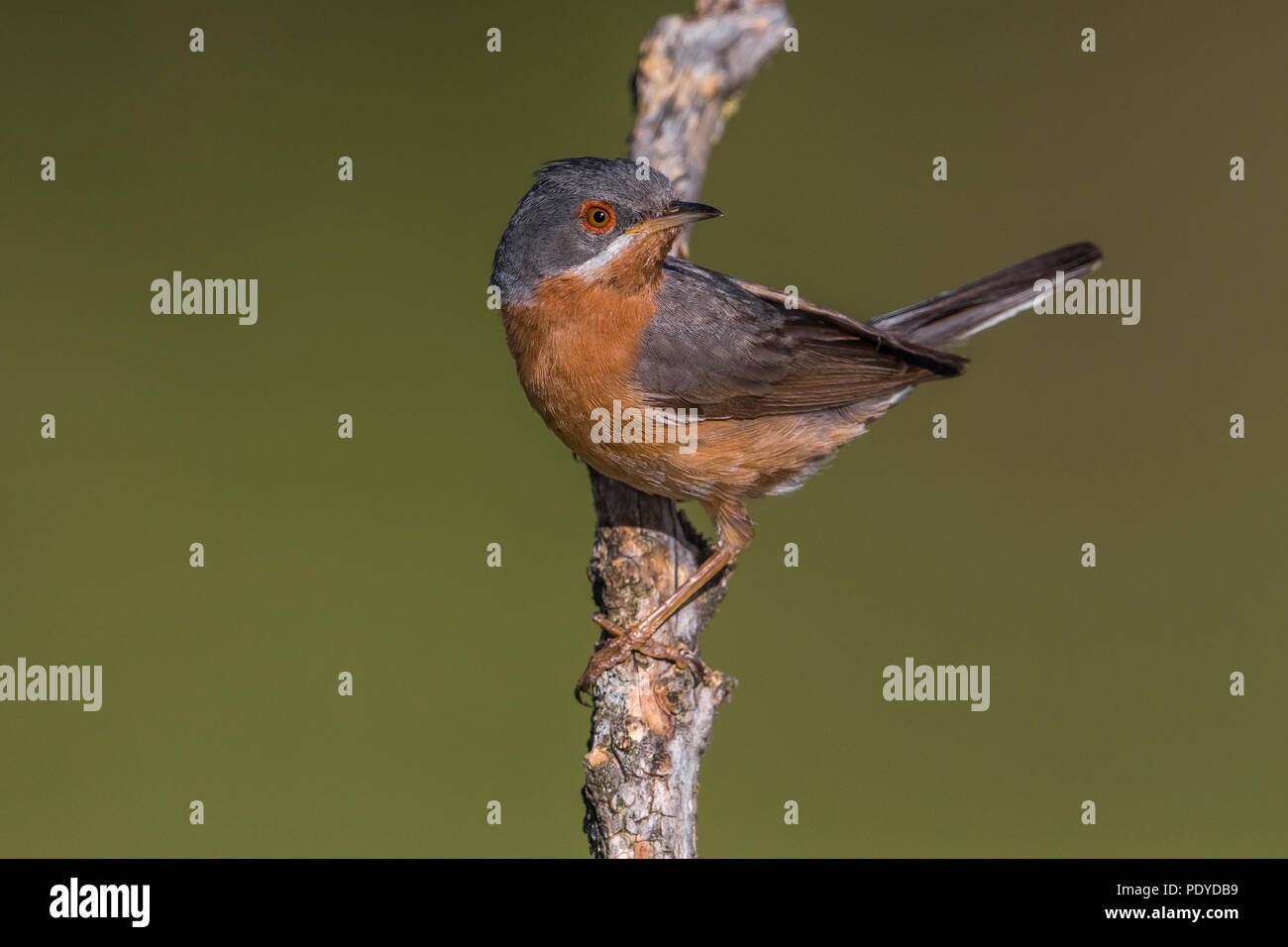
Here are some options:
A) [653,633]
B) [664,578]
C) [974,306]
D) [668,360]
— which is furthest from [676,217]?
[974,306]

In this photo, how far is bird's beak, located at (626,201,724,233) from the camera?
3988mm

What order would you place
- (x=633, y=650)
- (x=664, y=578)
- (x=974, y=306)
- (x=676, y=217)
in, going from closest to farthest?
(x=676, y=217) < (x=633, y=650) < (x=664, y=578) < (x=974, y=306)

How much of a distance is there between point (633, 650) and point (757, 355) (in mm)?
1359

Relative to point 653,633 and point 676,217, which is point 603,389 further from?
point 653,633

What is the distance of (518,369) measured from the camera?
447 cm

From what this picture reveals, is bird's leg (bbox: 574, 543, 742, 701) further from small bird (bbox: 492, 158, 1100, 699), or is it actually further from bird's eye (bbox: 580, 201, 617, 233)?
bird's eye (bbox: 580, 201, 617, 233)

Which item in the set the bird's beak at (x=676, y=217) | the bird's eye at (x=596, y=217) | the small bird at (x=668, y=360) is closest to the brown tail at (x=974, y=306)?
the small bird at (x=668, y=360)

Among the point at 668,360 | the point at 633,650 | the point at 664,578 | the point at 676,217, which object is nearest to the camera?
the point at 676,217

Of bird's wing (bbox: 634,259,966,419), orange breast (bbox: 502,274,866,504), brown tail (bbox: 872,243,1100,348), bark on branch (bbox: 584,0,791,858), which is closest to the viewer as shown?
bark on branch (bbox: 584,0,791,858)

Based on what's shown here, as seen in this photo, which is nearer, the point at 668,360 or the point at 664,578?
the point at 668,360

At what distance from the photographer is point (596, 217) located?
4.02 metres

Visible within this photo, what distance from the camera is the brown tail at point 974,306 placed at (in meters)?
5.14

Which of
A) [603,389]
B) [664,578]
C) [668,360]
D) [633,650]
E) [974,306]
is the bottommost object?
[633,650]

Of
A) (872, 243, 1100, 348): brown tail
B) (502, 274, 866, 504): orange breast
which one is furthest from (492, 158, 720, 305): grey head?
(872, 243, 1100, 348): brown tail
